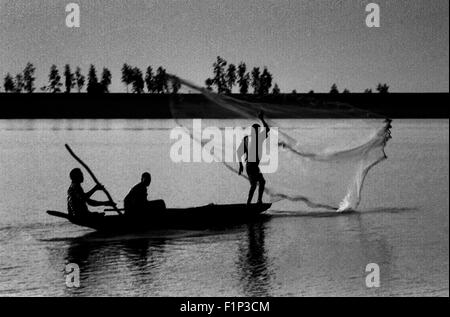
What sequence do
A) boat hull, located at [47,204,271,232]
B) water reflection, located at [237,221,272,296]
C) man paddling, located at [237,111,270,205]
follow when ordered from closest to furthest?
1. water reflection, located at [237,221,272,296]
2. boat hull, located at [47,204,271,232]
3. man paddling, located at [237,111,270,205]

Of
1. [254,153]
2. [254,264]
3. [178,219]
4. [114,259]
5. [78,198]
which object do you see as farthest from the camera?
[254,153]

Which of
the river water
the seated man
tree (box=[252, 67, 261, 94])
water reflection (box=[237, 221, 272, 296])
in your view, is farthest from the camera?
tree (box=[252, 67, 261, 94])

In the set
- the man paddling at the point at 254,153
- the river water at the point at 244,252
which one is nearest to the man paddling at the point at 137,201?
the river water at the point at 244,252

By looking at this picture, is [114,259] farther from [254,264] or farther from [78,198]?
[254,264]

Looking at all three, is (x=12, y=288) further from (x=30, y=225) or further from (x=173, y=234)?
(x=30, y=225)

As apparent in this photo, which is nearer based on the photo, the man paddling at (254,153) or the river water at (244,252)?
the river water at (244,252)

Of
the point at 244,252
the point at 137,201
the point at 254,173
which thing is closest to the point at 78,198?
the point at 137,201

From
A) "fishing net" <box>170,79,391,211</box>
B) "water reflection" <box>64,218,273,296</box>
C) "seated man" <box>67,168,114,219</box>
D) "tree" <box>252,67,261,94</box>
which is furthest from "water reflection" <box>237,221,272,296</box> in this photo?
"tree" <box>252,67,261,94</box>

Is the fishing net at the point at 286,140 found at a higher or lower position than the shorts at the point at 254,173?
higher

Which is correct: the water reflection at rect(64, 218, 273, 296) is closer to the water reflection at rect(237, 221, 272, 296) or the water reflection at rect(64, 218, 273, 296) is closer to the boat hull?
the water reflection at rect(237, 221, 272, 296)

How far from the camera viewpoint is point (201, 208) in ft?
50.9

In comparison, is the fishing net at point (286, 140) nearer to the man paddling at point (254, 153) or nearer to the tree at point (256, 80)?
the man paddling at point (254, 153)

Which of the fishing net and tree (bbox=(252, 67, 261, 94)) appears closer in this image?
the fishing net
